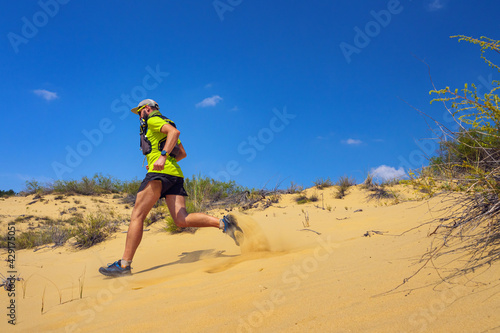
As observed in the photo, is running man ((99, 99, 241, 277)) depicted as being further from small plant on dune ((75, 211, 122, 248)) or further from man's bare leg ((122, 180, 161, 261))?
small plant on dune ((75, 211, 122, 248))

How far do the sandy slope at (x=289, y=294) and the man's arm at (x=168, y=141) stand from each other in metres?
1.33

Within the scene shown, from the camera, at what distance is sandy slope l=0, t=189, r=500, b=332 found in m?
1.88

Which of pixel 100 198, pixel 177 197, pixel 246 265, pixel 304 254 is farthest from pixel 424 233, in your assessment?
pixel 100 198

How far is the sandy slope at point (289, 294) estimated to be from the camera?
1878 mm

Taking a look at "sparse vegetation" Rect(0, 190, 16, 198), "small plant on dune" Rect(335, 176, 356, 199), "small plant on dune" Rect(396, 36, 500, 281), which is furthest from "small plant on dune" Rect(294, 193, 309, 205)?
"sparse vegetation" Rect(0, 190, 16, 198)

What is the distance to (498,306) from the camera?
5.75 ft

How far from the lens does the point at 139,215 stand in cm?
425

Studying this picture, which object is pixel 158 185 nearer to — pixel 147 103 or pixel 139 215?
pixel 139 215

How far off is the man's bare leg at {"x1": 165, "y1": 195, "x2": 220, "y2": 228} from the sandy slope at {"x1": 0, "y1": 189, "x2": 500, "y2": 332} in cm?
47

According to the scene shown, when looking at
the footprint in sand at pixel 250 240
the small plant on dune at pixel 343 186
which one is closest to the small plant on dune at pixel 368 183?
the small plant on dune at pixel 343 186

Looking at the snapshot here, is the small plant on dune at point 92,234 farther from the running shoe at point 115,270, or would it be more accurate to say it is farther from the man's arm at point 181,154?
the man's arm at point 181,154

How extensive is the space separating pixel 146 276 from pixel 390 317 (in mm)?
3019

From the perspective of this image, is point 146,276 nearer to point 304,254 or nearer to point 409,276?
point 304,254

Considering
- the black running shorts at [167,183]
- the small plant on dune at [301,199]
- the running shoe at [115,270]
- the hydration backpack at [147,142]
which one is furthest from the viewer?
the small plant on dune at [301,199]
